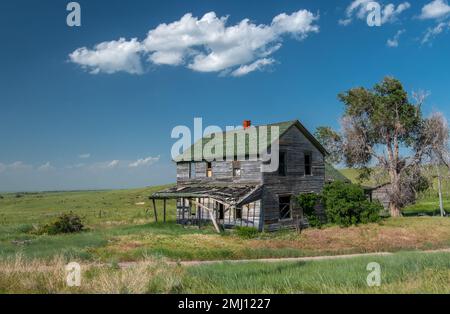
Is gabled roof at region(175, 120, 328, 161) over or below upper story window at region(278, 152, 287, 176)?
over

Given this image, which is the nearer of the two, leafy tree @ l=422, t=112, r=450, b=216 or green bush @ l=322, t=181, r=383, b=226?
green bush @ l=322, t=181, r=383, b=226

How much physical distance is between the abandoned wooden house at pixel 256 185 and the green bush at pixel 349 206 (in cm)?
196

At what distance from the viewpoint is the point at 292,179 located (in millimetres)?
31344

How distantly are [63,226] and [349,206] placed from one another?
2043cm

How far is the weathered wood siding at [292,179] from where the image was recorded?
96.4ft

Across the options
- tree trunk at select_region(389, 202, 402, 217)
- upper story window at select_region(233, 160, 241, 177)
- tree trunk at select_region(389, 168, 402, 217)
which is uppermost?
upper story window at select_region(233, 160, 241, 177)

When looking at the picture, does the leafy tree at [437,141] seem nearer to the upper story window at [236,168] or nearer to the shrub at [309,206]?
the shrub at [309,206]

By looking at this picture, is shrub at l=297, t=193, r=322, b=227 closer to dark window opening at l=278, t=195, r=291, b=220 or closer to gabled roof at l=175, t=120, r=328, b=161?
dark window opening at l=278, t=195, r=291, b=220

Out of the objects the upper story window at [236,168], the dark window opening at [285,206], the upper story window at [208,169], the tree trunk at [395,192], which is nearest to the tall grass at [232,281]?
the dark window opening at [285,206]

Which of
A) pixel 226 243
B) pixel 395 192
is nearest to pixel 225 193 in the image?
pixel 226 243

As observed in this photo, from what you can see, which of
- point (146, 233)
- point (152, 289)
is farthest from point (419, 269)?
point (146, 233)

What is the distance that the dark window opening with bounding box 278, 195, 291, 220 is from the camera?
30.7 m

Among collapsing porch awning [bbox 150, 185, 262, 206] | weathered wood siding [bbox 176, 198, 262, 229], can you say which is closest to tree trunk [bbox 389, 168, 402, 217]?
collapsing porch awning [bbox 150, 185, 262, 206]

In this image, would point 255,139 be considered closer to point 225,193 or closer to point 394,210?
point 225,193
